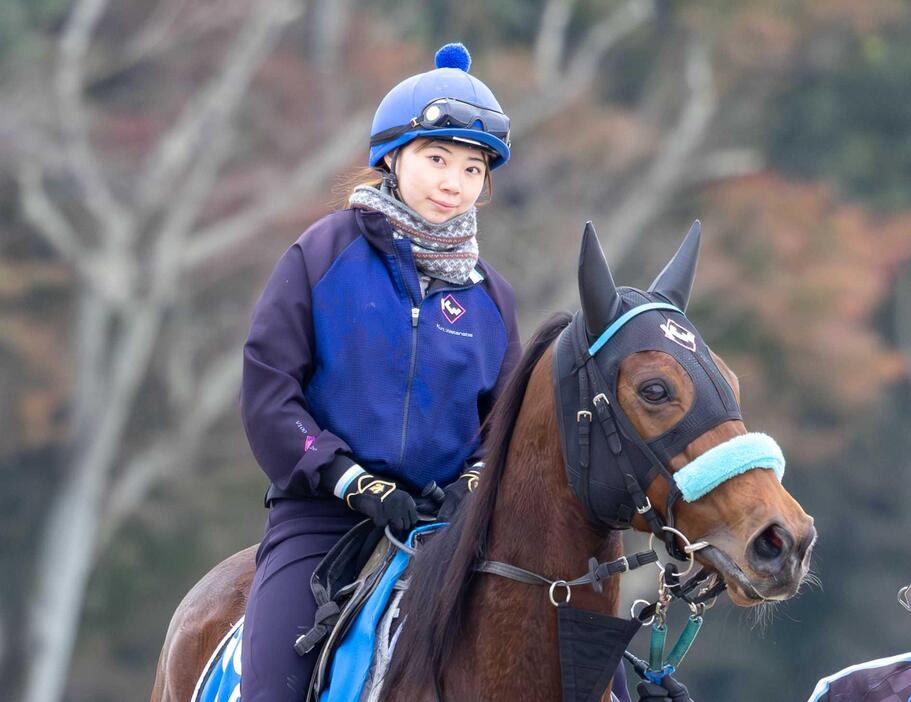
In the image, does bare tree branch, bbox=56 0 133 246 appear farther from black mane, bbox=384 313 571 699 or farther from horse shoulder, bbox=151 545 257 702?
black mane, bbox=384 313 571 699

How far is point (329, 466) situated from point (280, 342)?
372mm

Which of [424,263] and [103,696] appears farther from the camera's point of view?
[103,696]

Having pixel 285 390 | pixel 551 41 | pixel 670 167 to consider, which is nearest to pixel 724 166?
pixel 670 167

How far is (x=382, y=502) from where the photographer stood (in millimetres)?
3908

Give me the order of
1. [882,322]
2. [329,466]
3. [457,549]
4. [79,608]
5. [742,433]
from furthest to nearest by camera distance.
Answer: [882,322], [79,608], [329,466], [457,549], [742,433]

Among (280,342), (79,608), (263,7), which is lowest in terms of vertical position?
(79,608)

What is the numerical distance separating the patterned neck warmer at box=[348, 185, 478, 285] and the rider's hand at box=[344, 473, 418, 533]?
0.64 meters

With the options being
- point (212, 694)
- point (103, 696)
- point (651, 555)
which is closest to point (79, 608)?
point (103, 696)

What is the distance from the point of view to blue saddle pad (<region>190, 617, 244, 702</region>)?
425cm

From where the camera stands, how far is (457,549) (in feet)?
12.2

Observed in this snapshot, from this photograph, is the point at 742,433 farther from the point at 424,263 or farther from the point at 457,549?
the point at 424,263

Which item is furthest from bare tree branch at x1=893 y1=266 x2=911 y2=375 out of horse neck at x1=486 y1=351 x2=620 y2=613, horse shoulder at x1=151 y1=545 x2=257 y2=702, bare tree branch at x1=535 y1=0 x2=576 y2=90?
horse neck at x1=486 y1=351 x2=620 y2=613

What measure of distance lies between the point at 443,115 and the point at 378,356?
2.24ft

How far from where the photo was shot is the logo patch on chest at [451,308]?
422 centimetres
